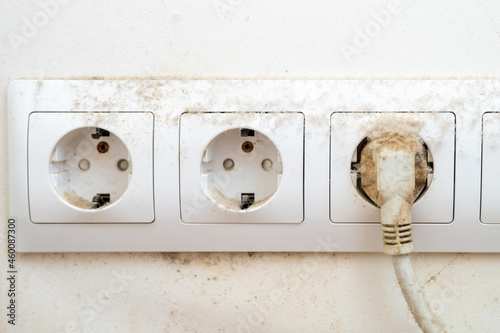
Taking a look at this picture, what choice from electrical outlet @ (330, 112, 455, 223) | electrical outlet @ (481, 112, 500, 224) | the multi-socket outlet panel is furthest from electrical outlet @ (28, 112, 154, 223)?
electrical outlet @ (481, 112, 500, 224)

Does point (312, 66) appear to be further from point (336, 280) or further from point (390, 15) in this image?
point (336, 280)

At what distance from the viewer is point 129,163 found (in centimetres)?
41

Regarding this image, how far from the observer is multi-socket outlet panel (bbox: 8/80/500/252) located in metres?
0.37

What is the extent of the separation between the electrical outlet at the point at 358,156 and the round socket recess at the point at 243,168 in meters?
0.06

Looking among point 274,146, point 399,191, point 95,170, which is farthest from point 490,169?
point 95,170

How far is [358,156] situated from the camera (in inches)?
15.0

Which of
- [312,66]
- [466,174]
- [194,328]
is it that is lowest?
[194,328]

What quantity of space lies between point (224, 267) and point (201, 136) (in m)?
0.13

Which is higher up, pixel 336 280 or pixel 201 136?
pixel 201 136

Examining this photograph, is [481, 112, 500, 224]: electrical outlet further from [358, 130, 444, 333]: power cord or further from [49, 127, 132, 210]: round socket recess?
[49, 127, 132, 210]: round socket recess

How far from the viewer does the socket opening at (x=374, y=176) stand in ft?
1.22

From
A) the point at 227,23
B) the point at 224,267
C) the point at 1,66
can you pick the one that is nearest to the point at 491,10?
the point at 227,23

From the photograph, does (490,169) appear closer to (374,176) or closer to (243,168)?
(374,176)

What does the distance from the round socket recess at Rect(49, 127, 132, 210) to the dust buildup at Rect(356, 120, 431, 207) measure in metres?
0.23
